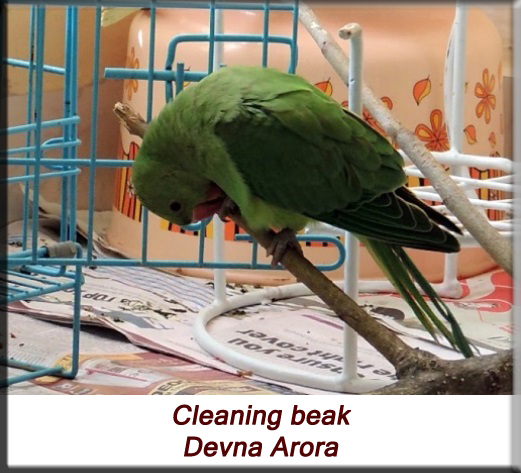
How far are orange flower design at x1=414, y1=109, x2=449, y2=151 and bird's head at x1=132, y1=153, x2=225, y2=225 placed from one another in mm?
567

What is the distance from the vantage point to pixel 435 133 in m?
1.09

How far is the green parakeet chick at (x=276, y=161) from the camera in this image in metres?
0.55

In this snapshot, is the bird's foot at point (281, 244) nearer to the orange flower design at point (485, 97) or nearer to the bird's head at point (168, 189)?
the bird's head at point (168, 189)

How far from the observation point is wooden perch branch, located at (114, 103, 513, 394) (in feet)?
1.64

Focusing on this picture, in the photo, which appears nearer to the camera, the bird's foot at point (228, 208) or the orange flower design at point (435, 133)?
the bird's foot at point (228, 208)

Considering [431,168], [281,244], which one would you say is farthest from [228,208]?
[431,168]

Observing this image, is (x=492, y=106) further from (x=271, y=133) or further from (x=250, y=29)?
(x=271, y=133)

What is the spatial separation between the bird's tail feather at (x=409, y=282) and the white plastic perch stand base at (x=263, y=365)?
0.13 m

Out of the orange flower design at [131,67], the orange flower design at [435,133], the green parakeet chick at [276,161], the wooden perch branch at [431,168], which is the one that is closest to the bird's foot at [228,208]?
the green parakeet chick at [276,161]

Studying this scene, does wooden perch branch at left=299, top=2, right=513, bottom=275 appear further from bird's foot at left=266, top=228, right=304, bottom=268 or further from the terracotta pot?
the terracotta pot

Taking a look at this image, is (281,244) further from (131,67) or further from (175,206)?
(131,67)

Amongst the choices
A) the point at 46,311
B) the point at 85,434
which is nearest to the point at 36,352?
the point at 46,311

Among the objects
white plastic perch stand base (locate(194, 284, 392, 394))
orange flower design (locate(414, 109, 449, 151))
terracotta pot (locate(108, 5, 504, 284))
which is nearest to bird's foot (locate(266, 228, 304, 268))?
white plastic perch stand base (locate(194, 284, 392, 394))

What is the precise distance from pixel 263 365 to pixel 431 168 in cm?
32
